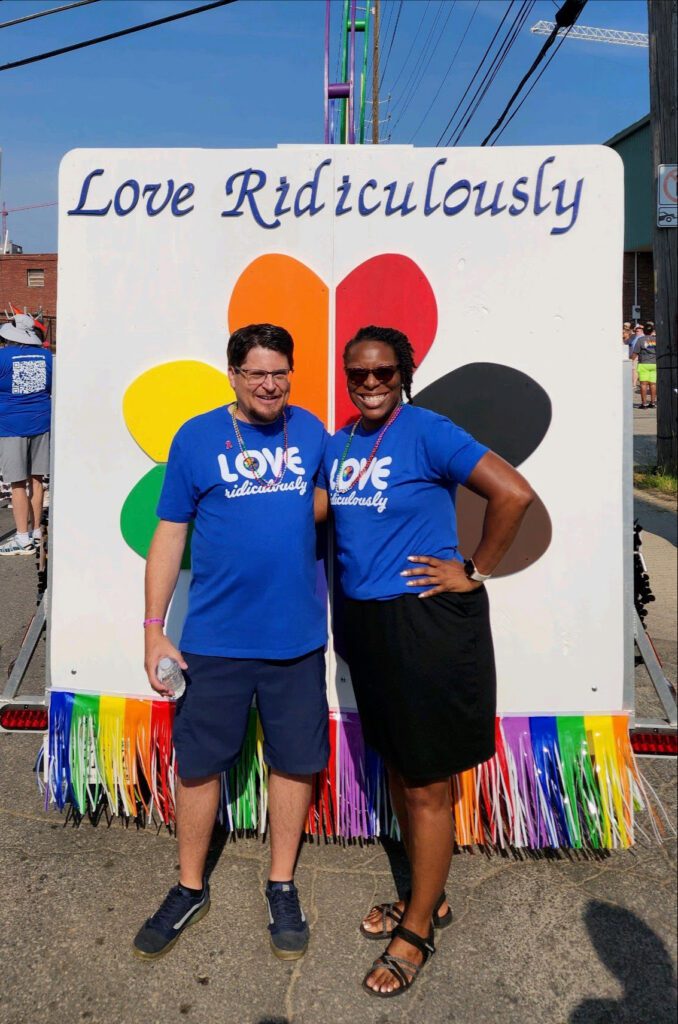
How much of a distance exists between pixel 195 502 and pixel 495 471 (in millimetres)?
808

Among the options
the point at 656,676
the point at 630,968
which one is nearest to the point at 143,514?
the point at 656,676

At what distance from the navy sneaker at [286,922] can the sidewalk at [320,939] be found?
36mm

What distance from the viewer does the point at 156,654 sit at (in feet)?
7.47

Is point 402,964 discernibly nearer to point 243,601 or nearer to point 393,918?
point 393,918

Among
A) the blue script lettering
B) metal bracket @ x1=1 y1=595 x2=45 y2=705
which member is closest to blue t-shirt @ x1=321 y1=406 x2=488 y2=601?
the blue script lettering

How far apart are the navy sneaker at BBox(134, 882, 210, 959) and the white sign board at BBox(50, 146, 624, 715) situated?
0.71 meters

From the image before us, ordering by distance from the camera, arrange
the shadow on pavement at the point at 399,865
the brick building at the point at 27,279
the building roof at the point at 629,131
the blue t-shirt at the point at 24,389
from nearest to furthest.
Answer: the shadow on pavement at the point at 399,865 < the blue t-shirt at the point at 24,389 < the building roof at the point at 629,131 < the brick building at the point at 27,279

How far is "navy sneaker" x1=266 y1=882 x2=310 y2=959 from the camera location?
2289mm

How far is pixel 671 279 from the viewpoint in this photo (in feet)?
24.0

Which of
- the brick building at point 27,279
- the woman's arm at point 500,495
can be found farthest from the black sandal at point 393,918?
the brick building at point 27,279

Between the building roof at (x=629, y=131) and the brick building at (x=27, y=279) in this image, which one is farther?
the brick building at (x=27, y=279)

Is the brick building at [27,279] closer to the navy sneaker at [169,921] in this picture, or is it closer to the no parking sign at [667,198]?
the no parking sign at [667,198]

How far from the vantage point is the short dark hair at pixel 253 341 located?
2.22m

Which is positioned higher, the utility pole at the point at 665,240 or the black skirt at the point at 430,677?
the utility pole at the point at 665,240
